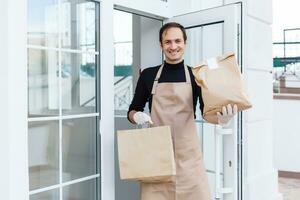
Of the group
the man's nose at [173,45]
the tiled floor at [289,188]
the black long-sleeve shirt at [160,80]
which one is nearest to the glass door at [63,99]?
the black long-sleeve shirt at [160,80]

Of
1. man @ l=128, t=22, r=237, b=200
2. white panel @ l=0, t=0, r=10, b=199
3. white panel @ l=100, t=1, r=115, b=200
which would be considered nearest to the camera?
white panel @ l=0, t=0, r=10, b=199

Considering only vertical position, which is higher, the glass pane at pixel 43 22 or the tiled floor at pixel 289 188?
the glass pane at pixel 43 22

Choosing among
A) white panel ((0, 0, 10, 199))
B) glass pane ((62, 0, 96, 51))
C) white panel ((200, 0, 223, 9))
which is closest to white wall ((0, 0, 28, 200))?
white panel ((0, 0, 10, 199))

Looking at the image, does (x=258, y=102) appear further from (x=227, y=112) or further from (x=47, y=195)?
(x=47, y=195)

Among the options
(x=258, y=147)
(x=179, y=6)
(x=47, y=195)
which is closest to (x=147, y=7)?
(x=179, y=6)

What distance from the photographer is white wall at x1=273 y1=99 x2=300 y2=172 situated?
514cm

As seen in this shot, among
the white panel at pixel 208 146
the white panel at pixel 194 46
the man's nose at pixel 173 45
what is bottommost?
the white panel at pixel 208 146

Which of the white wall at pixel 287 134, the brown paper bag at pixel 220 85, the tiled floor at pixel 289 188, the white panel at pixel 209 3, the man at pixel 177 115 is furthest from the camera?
the white wall at pixel 287 134

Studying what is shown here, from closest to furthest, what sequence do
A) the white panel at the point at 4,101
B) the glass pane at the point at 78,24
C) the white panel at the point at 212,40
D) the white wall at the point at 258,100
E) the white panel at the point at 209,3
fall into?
the white panel at the point at 4,101 → the glass pane at the point at 78,24 → the white panel at the point at 212,40 → the white panel at the point at 209,3 → the white wall at the point at 258,100

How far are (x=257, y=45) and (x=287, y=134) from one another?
2.09 m

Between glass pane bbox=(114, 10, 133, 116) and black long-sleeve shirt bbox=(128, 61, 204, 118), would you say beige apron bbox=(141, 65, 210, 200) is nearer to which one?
black long-sleeve shirt bbox=(128, 61, 204, 118)

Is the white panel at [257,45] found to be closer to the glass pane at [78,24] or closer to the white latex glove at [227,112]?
the white latex glove at [227,112]

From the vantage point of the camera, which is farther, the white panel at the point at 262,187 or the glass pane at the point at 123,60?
the glass pane at the point at 123,60

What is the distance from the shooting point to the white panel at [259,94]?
3.39m
